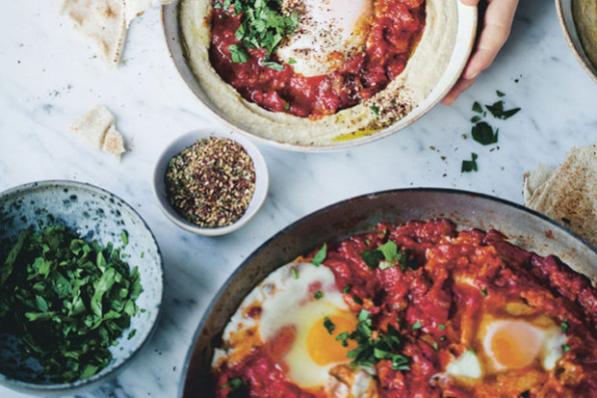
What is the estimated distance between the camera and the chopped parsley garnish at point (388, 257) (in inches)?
163

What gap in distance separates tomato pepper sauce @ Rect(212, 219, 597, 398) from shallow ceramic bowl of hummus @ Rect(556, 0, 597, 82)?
1053 millimetres

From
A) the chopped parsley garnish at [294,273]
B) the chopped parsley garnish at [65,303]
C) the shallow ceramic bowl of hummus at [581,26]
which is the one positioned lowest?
the chopped parsley garnish at [65,303]

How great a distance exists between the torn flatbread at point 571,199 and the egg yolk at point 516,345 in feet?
2.46

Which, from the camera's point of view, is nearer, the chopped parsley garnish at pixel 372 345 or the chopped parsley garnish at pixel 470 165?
the chopped parsley garnish at pixel 372 345

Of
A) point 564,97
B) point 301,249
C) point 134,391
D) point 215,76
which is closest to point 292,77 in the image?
point 215,76

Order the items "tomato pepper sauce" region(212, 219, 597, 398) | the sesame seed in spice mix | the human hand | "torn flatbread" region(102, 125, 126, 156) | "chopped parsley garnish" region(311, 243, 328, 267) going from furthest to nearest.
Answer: "torn flatbread" region(102, 125, 126, 156), the sesame seed in spice mix, the human hand, "chopped parsley garnish" region(311, 243, 328, 267), "tomato pepper sauce" region(212, 219, 597, 398)

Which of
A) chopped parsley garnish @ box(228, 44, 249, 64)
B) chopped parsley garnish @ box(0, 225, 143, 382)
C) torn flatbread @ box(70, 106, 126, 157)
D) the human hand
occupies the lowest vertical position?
chopped parsley garnish @ box(0, 225, 143, 382)

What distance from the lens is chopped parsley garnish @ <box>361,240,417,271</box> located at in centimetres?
414

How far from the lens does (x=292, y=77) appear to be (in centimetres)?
451

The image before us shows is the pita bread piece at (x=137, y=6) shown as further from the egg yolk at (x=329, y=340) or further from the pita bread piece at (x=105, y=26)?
the egg yolk at (x=329, y=340)

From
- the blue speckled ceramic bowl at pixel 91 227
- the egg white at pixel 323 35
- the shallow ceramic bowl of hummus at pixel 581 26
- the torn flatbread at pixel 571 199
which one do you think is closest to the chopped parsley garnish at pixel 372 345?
the blue speckled ceramic bowl at pixel 91 227

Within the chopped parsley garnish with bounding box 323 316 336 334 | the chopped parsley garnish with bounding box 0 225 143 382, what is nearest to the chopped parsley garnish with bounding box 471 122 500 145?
the chopped parsley garnish with bounding box 323 316 336 334

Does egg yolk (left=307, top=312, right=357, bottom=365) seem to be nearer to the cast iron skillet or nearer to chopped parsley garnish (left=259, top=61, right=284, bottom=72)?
the cast iron skillet

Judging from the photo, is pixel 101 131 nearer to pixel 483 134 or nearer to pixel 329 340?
pixel 329 340
